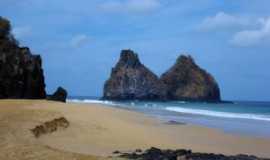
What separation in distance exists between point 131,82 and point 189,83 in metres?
18.3

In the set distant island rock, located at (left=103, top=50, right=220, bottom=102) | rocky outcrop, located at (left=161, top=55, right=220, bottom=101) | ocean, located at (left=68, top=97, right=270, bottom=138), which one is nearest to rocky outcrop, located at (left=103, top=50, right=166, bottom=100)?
distant island rock, located at (left=103, top=50, right=220, bottom=102)

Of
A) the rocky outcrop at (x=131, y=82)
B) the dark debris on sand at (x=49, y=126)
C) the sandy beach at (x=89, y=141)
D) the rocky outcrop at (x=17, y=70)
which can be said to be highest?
the rocky outcrop at (x=131, y=82)

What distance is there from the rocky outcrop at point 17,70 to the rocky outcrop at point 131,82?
76.7 m

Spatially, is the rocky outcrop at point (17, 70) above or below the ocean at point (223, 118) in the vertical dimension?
above

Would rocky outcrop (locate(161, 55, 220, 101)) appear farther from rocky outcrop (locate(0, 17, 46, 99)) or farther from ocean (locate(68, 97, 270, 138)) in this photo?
rocky outcrop (locate(0, 17, 46, 99))

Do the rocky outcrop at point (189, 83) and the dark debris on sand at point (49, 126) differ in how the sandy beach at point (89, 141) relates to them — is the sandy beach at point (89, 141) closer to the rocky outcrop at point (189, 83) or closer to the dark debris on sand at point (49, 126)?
the dark debris on sand at point (49, 126)

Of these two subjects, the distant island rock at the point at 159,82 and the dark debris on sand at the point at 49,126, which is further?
the distant island rock at the point at 159,82

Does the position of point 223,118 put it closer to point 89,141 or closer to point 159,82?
point 89,141

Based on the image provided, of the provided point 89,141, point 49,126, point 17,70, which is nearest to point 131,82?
point 17,70

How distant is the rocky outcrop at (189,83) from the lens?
5054 inches

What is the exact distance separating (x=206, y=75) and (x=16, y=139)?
4854 inches

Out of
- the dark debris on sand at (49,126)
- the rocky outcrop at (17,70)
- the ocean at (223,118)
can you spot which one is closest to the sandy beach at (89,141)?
the dark debris on sand at (49,126)

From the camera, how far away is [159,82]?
422 feet

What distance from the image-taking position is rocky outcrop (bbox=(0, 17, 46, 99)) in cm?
3881
